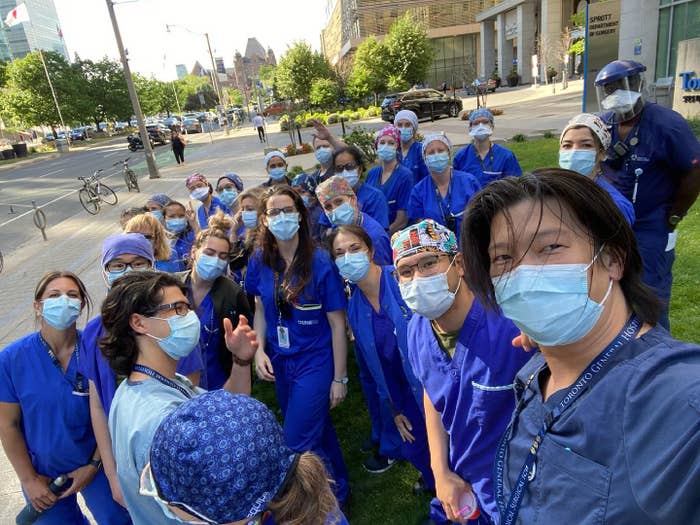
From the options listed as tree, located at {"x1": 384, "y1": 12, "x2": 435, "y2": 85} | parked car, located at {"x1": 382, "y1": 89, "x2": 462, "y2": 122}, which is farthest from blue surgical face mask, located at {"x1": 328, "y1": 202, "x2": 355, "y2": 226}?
tree, located at {"x1": 384, "y1": 12, "x2": 435, "y2": 85}

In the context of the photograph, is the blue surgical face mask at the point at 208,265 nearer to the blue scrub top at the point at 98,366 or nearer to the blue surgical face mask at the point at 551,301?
the blue scrub top at the point at 98,366

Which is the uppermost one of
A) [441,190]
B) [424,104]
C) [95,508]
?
[424,104]

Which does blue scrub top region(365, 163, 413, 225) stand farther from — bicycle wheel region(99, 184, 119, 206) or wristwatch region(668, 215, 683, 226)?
bicycle wheel region(99, 184, 119, 206)

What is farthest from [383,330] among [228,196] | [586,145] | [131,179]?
[131,179]

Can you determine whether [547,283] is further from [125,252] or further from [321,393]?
[125,252]

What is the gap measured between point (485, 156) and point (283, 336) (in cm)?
350

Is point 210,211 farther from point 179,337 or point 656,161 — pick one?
point 656,161

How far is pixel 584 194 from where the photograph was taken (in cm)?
118

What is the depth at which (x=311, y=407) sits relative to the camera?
2.89 metres

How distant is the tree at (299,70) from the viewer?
98.0 feet

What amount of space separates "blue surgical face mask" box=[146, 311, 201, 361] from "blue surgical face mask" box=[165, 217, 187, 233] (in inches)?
111

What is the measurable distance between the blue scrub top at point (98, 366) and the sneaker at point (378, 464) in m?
1.68

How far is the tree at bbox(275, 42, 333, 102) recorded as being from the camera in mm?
29859

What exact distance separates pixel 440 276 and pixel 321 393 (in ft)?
4.43
